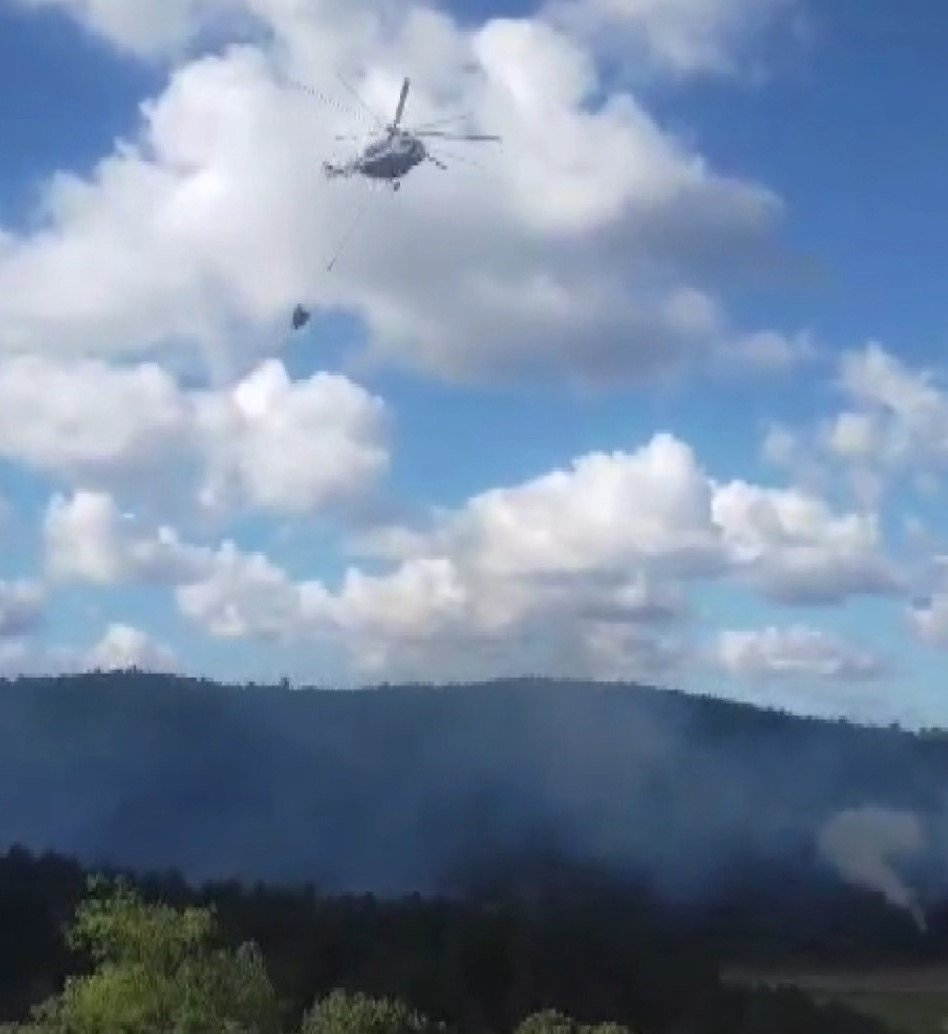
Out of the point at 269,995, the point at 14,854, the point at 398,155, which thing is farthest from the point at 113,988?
the point at 14,854

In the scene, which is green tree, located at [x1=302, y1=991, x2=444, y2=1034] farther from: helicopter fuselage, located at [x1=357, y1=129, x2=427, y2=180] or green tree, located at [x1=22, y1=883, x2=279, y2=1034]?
helicopter fuselage, located at [x1=357, y1=129, x2=427, y2=180]

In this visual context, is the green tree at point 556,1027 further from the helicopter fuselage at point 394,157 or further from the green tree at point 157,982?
the helicopter fuselage at point 394,157

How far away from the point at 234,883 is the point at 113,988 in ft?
391

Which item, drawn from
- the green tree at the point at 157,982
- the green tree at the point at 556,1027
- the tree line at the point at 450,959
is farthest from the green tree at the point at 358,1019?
the tree line at the point at 450,959

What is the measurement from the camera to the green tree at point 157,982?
58938 mm

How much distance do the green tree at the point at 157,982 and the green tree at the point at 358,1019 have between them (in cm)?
174

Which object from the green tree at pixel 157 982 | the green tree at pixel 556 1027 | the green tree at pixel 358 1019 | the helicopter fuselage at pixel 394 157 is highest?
the helicopter fuselage at pixel 394 157

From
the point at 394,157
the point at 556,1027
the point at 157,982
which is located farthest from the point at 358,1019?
the point at 394,157

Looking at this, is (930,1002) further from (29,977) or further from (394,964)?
(29,977)

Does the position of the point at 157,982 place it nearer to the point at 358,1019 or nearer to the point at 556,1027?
the point at 358,1019

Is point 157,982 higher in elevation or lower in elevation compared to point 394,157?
lower

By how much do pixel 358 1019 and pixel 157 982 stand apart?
9314mm

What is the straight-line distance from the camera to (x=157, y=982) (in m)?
60.3

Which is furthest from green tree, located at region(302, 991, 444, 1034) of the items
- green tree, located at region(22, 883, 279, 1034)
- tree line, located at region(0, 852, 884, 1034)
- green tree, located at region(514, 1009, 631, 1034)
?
tree line, located at region(0, 852, 884, 1034)
